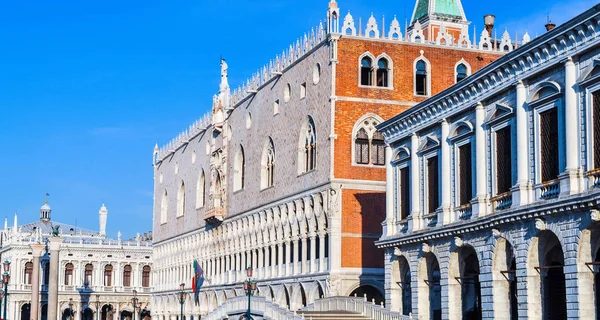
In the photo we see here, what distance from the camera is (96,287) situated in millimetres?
103500

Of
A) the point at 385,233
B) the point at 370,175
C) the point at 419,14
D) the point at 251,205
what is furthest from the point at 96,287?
the point at 385,233

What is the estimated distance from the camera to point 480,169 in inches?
1297

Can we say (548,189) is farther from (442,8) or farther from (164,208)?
(164,208)

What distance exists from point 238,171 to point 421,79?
18.3 metres

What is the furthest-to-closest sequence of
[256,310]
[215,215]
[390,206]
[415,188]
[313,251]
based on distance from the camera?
1. [215,215]
2. [313,251]
3. [256,310]
4. [390,206]
5. [415,188]

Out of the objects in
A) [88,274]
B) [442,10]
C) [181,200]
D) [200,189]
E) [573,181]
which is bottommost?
[88,274]

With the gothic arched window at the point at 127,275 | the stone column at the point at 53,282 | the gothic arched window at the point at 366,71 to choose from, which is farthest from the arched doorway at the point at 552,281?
the gothic arched window at the point at 127,275

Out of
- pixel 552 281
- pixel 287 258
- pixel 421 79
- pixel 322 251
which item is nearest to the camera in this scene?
pixel 552 281

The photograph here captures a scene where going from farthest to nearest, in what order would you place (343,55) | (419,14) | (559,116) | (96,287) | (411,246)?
1. (96,287)
2. (419,14)
3. (343,55)
4. (411,246)
5. (559,116)

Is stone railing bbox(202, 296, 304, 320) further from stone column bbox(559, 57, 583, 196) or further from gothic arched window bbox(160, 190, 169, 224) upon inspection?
gothic arched window bbox(160, 190, 169, 224)

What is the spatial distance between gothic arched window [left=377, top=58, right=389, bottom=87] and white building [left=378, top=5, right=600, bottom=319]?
9732 mm

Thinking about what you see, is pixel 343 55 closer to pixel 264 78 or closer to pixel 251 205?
pixel 264 78

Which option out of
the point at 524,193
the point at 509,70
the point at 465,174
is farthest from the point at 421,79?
the point at 524,193

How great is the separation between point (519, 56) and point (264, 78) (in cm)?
3135
